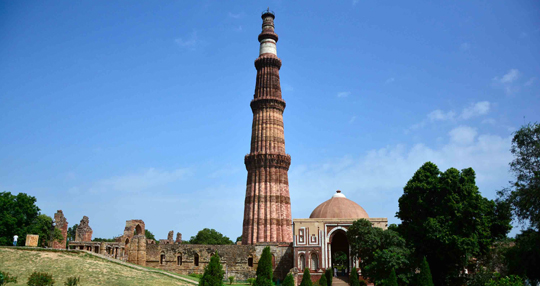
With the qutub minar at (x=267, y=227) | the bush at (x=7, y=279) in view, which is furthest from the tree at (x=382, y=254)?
the bush at (x=7, y=279)

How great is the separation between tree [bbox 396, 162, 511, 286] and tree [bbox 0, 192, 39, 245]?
30.4 m

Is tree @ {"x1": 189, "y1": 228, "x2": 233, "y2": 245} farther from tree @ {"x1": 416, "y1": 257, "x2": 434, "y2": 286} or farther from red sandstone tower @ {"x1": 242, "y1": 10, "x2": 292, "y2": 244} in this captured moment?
tree @ {"x1": 416, "y1": 257, "x2": 434, "y2": 286}

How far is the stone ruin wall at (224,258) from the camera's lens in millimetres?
37781

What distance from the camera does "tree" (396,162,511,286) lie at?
27375mm

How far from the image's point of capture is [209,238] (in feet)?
225

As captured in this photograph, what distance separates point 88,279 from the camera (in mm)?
24203

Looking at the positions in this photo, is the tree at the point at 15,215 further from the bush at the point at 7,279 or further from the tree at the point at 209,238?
the tree at the point at 209,238

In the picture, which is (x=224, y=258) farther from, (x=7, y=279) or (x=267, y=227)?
(x=7, y=279)

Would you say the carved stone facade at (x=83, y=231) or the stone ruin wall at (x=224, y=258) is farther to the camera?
the stone ruin wall at (x=224, y=258)

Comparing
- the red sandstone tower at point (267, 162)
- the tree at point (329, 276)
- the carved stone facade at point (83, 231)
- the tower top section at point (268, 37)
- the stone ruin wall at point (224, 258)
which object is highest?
the tower top section at point (268, 37)

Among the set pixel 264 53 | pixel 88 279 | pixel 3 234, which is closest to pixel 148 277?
pixel 88 279

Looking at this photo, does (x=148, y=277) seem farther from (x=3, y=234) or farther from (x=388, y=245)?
(x=3, y=234)

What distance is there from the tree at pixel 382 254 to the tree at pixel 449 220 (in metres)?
1.13

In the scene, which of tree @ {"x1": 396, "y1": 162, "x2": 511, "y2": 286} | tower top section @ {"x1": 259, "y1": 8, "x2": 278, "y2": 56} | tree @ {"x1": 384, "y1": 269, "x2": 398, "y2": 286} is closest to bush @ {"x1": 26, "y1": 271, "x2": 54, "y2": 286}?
tree @ {"x1": 384, "y1": 269, "x2": 398, "y2": 286}
